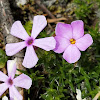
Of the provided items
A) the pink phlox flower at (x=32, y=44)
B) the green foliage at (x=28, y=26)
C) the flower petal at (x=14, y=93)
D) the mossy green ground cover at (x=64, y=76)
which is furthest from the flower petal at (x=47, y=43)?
the green foliage at (x=28, y=26)

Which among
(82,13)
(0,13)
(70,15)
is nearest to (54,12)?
(70,15)

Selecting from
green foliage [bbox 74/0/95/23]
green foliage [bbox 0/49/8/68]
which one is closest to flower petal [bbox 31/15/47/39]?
green foliage [bbox 0/49/8/68]

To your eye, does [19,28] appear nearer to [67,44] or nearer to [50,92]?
[67,44]

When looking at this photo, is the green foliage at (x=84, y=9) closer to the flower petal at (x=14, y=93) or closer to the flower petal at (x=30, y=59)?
the flower petal at (x=30, y=59)

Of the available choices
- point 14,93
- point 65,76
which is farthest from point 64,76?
point 14,93

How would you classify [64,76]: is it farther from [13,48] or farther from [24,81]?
[13,48]
